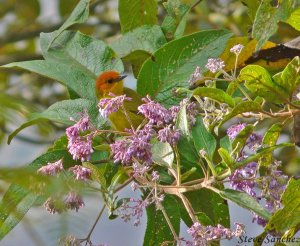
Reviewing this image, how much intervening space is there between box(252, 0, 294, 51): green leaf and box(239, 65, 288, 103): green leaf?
0.12ft

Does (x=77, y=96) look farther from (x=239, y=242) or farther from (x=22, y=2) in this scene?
(x=22, y=2)

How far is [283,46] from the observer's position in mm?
1291

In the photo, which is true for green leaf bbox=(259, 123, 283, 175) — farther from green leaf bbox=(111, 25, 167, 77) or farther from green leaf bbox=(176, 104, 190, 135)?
green leaf bbox=(111, 25, 167, 77)

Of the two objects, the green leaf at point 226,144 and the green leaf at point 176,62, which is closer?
the green leaf at point 226,144

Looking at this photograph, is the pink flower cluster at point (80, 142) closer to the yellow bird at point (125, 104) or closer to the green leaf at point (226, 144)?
the yellow bird at point (125, 104)

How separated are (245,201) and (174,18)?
61 centimetres

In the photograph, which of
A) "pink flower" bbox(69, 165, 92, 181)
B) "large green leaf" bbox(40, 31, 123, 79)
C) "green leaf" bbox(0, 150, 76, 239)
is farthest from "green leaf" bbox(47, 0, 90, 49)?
"pink flower" bbox(69, 165, 92, 181)

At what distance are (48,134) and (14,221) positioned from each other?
2.08 feet

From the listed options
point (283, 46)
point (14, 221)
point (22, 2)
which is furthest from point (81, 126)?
point (22, 2)

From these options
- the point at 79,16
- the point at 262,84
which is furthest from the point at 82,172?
the point at 79,16

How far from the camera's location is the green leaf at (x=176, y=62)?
124 centimetres

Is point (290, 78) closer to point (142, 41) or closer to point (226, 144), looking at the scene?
point (226, 144)

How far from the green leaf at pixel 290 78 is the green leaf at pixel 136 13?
557 millimetres

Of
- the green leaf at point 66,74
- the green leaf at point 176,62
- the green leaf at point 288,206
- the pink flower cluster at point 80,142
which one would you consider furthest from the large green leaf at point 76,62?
the green leaf at point 288,206
